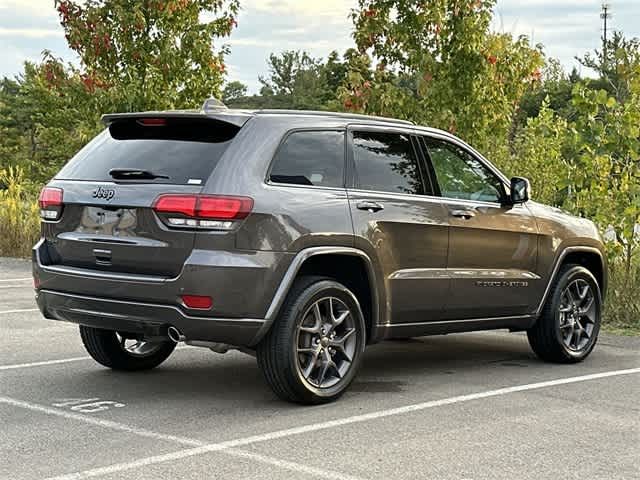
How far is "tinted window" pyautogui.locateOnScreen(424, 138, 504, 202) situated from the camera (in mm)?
8501

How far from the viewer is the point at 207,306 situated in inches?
266

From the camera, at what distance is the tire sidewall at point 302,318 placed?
7.02 metres

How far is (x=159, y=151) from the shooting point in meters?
7.28

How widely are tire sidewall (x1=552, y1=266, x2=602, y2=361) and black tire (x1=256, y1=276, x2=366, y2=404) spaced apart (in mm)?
2538

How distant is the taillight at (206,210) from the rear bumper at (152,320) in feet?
1.76

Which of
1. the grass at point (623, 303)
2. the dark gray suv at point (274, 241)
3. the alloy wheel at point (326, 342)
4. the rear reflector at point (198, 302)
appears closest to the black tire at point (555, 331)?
the dark gray suv at point (274, 241)

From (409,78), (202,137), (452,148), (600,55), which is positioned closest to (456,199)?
(452,148)

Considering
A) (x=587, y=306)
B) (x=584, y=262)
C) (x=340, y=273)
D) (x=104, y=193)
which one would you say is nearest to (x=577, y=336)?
(x=587, y=306)

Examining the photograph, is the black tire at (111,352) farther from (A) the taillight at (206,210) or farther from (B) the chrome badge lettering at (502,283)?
(B) the chrome badge lettering at (502,283)

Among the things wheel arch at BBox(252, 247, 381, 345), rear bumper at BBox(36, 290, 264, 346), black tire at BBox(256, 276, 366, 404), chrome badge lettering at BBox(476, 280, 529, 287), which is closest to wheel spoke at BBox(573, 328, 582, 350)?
chrome badge lettering at BBox(476, 280, 529, 287)

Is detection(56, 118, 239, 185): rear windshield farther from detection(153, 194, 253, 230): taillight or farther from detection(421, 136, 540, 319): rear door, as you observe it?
→ detection(421, 136, 540, 319): rear door

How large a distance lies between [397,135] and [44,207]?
2.59m

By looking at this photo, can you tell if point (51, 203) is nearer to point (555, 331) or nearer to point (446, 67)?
point (555, 331)

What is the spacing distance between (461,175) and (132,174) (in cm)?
278
